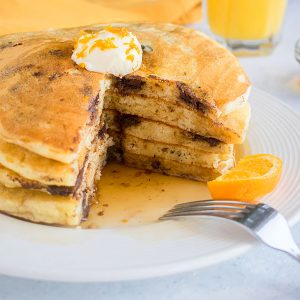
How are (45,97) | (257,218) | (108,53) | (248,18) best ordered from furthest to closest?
1. (248,18)
2. (108,53)
3. (45,97)
4. (257,218)

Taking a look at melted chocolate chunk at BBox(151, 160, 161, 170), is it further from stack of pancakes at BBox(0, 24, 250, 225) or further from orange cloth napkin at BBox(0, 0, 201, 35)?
orange cloth napkin at BBox(0, 0, 201, 35)

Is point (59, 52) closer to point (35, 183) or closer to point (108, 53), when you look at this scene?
point (108, 53)

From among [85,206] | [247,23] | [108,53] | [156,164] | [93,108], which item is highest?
[108,53]

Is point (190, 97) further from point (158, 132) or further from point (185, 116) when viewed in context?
point (158, 132)

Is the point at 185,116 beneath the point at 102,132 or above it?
above

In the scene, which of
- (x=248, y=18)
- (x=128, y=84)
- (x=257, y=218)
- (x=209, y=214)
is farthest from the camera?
(x=248, y=18)

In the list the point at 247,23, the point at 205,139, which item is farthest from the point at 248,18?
the point at 205,139

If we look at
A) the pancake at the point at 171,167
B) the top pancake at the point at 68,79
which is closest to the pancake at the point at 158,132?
the pancake at the point at 171,167

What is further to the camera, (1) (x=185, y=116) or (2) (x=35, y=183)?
(1) (x=185, y=116)
